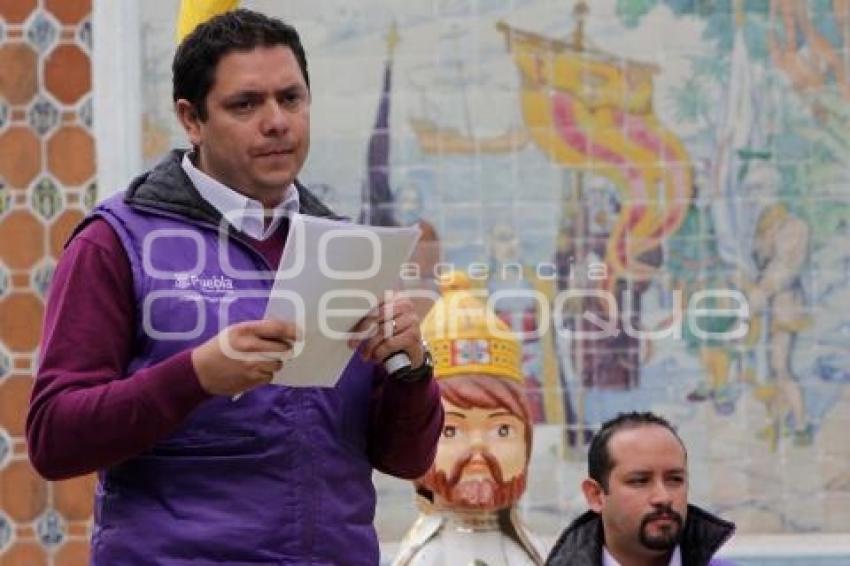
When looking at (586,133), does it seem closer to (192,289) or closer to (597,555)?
(597,555)

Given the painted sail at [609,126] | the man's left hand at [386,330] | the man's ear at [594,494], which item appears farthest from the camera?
the painted sail at [609,126]

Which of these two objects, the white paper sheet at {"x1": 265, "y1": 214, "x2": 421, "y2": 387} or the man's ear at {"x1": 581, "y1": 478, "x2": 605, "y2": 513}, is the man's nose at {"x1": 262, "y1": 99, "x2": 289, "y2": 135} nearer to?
A: the white paper sheet at {"x1": 265, "y1": 214, "x2": 421, "y2": 387}

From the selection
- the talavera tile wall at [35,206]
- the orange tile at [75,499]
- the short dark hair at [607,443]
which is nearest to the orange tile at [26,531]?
the talavera tile wall at [35,206]

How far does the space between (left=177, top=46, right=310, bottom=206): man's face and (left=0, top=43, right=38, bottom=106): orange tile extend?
151 inches

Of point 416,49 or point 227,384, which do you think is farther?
point 416,49

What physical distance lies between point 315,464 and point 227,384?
0.71 ft

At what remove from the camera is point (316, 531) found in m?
2.95

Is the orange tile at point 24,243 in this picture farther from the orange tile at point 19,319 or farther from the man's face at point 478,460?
the man's face at point 478,460

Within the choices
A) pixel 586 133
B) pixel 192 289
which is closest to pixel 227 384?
pixel 192 289

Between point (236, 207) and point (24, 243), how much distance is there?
3.85 m

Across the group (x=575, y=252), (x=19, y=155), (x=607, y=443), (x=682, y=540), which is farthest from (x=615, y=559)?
(x=19, y=155)

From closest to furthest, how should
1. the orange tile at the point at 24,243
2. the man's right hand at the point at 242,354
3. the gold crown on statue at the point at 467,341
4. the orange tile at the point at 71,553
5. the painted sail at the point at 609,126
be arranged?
the man's right hand at the point at 242,354 → the gold crown on statue at the point at 467,341 → the orange tile at the point at 71,553 → the orange tile at the point at 24,243 → the painted sail at the point at 609,126

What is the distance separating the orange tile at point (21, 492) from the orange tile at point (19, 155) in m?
0.87

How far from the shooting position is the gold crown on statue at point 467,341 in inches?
213
